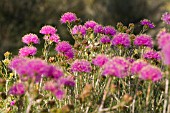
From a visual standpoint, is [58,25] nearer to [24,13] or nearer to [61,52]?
[24,13]

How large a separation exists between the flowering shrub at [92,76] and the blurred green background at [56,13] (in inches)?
339

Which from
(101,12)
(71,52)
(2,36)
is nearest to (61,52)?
(71,52)

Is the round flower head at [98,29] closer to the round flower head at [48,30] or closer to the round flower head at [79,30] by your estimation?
the round flower head at [79,30]

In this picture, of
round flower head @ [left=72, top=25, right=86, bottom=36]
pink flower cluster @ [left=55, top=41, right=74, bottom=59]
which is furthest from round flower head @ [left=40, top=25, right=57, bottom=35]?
pink flower cluster @ [left=55, top=41, right=74, bottom=59]

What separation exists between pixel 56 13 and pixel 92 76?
11243mm

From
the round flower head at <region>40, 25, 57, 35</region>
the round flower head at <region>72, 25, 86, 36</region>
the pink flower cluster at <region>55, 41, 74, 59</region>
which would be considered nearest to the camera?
the pink flower cluster at <region>55, 41, 74, 59</region>

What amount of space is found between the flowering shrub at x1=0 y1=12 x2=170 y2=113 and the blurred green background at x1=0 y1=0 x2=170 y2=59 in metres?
8.61

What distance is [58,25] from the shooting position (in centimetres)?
1461

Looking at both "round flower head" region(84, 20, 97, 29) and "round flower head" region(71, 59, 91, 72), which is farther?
"round flower head" region(84, 20, 97, 29)

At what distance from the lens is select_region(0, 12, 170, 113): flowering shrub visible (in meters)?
1.96

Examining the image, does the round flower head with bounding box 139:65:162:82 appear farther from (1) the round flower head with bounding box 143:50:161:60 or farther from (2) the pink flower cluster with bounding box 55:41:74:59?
(2) the pink flower cluster with bounding box 55:41:74:59

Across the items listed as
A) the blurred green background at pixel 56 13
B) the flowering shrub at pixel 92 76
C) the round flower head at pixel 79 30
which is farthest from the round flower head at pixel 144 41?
the blurred green background at pixel 56 13

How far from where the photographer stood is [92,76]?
3.06m

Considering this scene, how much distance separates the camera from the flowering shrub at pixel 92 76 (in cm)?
196
